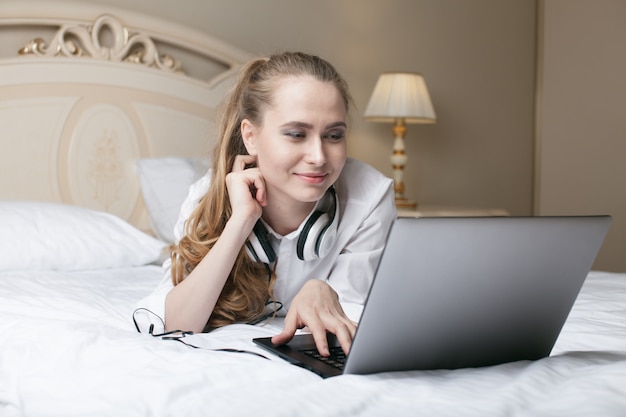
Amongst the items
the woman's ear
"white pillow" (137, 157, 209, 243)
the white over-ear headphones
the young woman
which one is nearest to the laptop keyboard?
the young woman

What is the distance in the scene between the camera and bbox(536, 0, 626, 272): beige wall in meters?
3.67

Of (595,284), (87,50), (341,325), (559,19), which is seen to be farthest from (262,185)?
(559,19)

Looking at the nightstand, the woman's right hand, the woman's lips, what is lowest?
the nightstand

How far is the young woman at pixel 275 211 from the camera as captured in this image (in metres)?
1.38

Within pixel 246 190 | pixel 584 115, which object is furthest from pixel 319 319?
pixel 584 115

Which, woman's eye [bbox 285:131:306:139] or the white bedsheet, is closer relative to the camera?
the white bedsheet

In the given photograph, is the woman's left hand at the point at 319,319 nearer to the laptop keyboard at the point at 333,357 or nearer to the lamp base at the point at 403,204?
the laptop keyboard at the point at 333,357

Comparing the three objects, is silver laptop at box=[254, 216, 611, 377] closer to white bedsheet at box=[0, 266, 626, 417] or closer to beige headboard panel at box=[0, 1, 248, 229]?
white bedsheet at box=[0, 266, 626, 417]

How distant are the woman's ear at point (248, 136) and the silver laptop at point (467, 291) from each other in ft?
2.01

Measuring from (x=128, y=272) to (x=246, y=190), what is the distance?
2.62 feet

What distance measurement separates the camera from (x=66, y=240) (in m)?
2.07

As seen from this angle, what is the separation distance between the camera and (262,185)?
144cm

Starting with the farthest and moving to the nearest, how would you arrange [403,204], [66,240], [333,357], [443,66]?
1. [443,66]
2. [403,204]
3. [66,240]
4. [333,357]

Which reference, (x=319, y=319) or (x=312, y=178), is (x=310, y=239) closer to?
(x=312, y=178)
